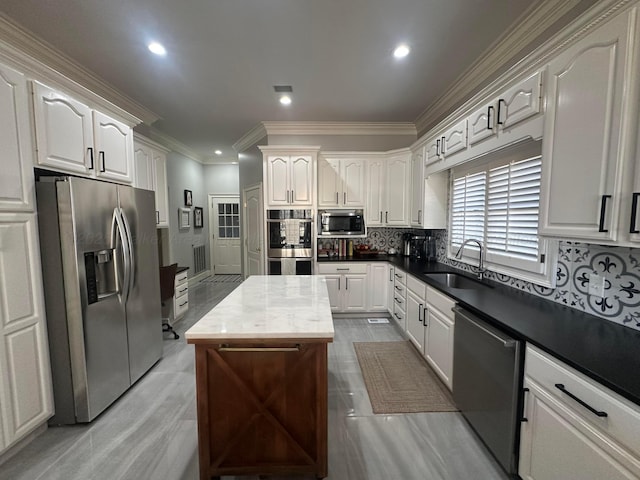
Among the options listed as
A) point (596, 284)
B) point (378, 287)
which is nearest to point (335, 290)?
point (378, 287)

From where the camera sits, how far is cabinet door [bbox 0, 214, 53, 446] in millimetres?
1604

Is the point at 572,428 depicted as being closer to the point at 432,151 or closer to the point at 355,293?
the point at 432,151

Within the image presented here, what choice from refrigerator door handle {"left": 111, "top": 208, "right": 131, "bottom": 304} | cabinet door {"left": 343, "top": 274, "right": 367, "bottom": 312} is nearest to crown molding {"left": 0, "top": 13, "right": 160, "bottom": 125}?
refrigerator door handle {"left": 111, "top": 208, "right": 131, "bottom": 304}

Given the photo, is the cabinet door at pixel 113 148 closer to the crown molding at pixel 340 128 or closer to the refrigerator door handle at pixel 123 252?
the refrigerator door handle at pixel 123 252

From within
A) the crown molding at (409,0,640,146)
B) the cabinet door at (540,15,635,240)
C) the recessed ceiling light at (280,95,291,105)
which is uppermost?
the recessed ceiling light at (280,95,291,105)

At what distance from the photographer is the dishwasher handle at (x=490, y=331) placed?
4.62ft

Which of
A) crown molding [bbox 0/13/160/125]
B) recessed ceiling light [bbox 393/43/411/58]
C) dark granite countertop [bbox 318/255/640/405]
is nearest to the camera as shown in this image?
dark granite countertop [bbox 318/255/640/405]

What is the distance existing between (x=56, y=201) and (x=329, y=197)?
3023 mm

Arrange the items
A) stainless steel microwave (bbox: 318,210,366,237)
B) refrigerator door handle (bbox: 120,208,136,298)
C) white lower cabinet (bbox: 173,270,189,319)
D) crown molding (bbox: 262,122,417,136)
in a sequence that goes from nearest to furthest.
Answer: refrigerator door handle (bbox: 120,208,136,298)
white lower cabinet (bbox: 173,270,189,319)
stainless steel microwave (bbox: 318,210,366,237)
crown molding (bbox: 262,122,417,136)

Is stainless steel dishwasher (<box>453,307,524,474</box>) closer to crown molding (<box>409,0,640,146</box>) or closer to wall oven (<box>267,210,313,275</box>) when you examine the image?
crown molding (<box>409,0,640,146</box>)

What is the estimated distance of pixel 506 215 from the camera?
2285 mm

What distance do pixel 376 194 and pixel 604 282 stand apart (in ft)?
9.27

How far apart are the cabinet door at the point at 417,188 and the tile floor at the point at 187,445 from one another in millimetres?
2200

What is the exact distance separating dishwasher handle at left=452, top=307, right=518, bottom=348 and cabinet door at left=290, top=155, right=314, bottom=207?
99.3 inches
